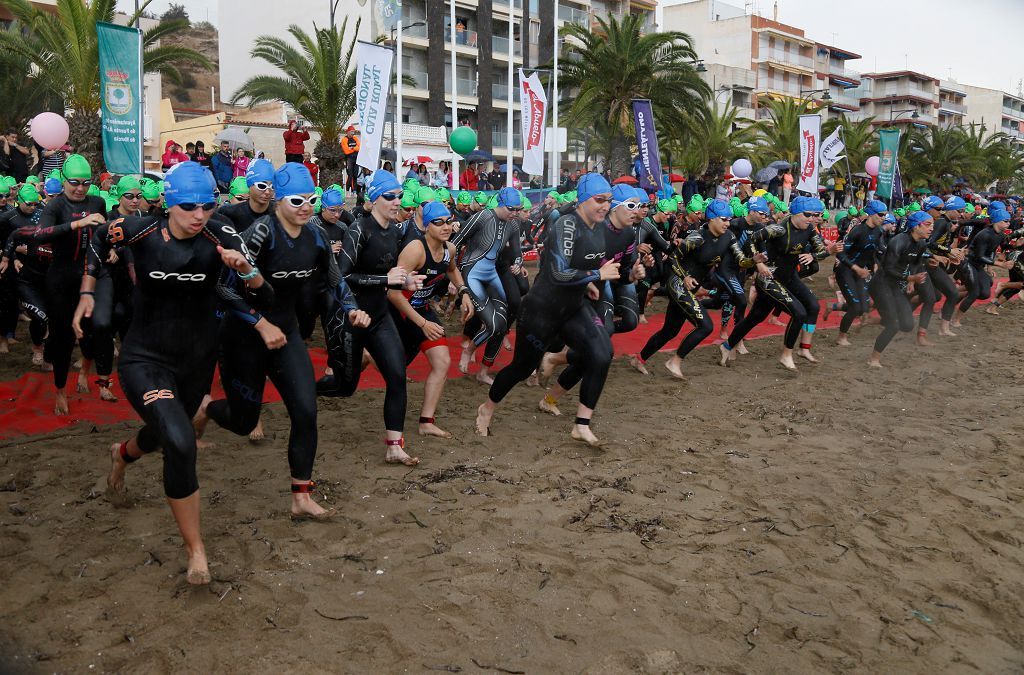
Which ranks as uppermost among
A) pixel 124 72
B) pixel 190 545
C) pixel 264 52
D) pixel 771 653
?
pixel 264 52

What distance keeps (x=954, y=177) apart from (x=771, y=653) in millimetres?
48966

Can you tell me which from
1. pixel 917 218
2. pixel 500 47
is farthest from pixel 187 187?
pixel 500 47

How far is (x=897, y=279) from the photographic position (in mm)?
10320

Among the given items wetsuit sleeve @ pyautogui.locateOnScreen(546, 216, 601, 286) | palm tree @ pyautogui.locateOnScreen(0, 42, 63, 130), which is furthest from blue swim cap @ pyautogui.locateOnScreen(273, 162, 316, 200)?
palm tree @ pyautogui.locateOnScreen(0, 42, 63, 130)

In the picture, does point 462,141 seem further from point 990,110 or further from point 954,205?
point 990,110

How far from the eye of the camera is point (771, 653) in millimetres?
3406

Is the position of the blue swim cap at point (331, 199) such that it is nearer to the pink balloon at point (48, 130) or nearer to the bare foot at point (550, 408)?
the bare foot at point (550, 408)

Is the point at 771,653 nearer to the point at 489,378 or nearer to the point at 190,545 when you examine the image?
the point at 190,545

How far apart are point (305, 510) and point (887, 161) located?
81.0 feet

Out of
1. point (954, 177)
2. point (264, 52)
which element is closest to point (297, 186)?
point (264, 52)

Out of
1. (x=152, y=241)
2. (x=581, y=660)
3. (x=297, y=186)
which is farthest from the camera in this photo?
(x=297, y=186)

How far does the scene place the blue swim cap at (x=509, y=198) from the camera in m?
8.62

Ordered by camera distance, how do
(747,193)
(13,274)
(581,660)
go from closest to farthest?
(581,660)
(13,274)
(747,193)

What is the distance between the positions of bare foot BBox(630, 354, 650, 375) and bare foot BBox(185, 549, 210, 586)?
6.01 metres
